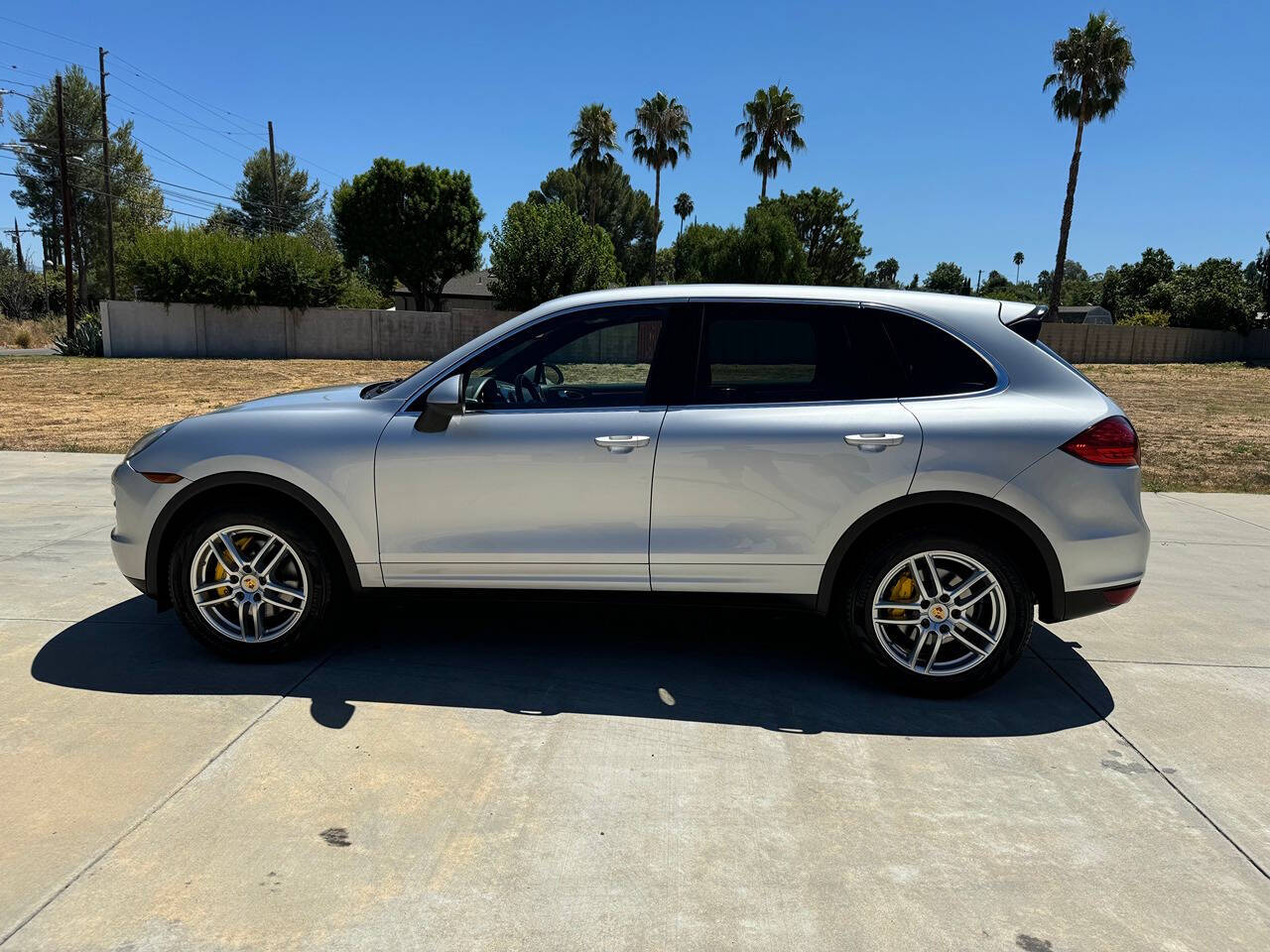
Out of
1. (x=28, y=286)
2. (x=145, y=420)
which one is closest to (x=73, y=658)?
(x=145, y=420)

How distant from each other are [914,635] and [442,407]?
232 cm

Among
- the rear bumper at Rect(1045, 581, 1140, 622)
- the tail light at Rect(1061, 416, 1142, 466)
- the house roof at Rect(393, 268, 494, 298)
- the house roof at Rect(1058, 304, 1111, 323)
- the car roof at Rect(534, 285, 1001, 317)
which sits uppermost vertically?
the house roof at Rect(1058, 304, 1111, 323)

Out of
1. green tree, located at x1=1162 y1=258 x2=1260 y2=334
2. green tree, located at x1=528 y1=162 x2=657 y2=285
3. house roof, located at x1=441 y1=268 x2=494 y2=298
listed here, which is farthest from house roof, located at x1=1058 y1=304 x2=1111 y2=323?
house roof, located at x1=441 y1=268 x2=494 y2=298

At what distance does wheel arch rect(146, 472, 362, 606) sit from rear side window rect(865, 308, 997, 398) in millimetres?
2633

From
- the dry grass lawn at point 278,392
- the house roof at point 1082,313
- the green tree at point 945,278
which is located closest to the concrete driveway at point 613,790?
the dry grass lawn at point 278,392

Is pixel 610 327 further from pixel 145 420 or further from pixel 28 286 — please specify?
pixel 28 286

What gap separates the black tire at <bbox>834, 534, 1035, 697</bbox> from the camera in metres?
3.84

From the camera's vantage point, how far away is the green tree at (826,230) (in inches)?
1914

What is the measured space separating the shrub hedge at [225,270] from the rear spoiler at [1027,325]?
34.8 m

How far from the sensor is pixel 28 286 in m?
61.1

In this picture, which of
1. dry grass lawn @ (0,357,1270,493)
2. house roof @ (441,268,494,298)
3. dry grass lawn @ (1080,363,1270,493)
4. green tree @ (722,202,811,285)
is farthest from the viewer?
house roof @ (441,268,494,298)

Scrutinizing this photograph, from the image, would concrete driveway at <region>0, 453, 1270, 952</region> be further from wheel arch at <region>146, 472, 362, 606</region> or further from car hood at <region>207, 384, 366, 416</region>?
car hood at <region>207, 384, 366, 416</region>

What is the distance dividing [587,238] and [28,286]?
154 ft

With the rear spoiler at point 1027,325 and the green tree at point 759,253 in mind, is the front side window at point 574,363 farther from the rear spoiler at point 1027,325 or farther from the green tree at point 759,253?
the green tree at point 759,253
